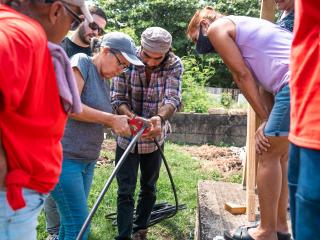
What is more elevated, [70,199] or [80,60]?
[80,60]

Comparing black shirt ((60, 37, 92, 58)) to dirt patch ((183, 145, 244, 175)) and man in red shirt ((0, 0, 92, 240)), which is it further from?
dirt patch ((183, 145, 244, 175))

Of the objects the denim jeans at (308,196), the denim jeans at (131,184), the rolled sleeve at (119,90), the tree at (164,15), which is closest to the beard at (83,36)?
the rolled sleeve at (119,90)

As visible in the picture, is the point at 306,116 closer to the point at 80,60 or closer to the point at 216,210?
the point at 80,60

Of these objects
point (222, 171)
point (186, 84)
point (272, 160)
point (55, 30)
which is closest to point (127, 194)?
point (272, 160)

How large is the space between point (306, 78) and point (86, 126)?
1618 mm

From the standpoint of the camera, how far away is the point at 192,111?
985 cm

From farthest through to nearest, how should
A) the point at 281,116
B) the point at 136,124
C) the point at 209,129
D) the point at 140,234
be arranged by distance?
the point at 209,129, the point at 140,234, the point at 136,124, the point at 281,116

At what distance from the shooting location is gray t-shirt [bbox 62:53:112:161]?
2.78 m

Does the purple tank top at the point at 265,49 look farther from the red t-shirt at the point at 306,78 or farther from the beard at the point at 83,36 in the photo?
the beard at the point at 83,36

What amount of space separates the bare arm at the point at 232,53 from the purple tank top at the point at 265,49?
39mm

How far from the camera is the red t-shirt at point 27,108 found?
1.20 m

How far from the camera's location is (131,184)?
380 centimetres

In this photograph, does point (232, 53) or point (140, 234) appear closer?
point (232, 53)

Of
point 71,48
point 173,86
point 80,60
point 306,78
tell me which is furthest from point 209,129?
point 306,78
